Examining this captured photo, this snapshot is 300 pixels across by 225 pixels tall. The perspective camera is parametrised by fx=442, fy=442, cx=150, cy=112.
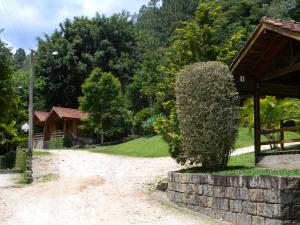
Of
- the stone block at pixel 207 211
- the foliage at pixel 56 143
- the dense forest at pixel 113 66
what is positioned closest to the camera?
the stone block at pixel 207 211

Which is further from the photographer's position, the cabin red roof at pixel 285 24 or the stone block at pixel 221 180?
the cabin red roof at pixel 285 24

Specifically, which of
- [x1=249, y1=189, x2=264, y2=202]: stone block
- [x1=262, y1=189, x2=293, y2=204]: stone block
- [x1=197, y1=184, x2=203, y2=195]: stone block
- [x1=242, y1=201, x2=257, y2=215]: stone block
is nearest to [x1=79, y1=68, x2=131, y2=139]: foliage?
[x1=197, y1=184, x2=203, y2=195]: stone block

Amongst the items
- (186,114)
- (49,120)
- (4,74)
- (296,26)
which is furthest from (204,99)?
(49,120)

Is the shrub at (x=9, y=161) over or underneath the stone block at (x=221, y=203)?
over

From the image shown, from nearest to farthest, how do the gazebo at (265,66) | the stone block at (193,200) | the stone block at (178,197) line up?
the stone block at (193,200)
the stone block at (178,197)
the gazebo at (265,66)

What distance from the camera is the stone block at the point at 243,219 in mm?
9896

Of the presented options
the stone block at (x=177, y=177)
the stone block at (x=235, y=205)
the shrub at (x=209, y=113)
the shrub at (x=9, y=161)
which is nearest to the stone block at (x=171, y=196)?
the stone block at (x=177, y=177)

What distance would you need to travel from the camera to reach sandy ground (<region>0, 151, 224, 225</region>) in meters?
10.8

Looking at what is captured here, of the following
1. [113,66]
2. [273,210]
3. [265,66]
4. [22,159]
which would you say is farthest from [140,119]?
[273,210]

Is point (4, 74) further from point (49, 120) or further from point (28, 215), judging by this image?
point (49, 120)

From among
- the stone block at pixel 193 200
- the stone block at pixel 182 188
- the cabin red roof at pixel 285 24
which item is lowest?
the stone block at pixel 193 200

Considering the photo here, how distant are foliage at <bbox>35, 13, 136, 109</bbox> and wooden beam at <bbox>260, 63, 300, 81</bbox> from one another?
3870 centimetres

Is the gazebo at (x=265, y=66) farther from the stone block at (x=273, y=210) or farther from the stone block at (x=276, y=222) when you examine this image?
the stone block at (x=276, y=222)

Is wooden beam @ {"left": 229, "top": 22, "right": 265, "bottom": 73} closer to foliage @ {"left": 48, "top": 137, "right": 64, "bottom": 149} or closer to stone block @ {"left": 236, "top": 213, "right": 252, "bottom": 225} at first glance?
stone block @ {"left": 236, "top": 213, "right": 252, "bottom": 225}
